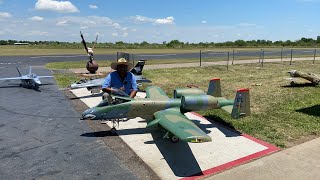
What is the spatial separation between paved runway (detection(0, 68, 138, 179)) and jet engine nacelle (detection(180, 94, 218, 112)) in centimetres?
339

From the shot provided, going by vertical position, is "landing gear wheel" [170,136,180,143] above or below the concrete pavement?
above

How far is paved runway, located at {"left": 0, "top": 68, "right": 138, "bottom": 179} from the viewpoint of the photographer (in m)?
8.69

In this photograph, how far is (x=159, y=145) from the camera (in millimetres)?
10727

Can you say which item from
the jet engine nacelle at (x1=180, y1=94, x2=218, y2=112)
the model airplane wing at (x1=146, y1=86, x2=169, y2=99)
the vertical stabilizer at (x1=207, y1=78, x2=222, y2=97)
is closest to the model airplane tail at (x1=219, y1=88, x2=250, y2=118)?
the jet engine nacelle at (x1=180, y1=94, x2=218, y2=112)

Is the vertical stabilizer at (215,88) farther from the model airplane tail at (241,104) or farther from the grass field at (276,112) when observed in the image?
the model airplane tail at (241,104)

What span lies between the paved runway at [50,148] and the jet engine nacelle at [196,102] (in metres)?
3.39

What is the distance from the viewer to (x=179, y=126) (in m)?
9.45

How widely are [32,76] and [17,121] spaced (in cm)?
940

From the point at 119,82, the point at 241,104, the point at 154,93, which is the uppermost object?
the point at 119,82

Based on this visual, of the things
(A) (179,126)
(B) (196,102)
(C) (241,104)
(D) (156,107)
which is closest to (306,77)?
(C) (241,104)

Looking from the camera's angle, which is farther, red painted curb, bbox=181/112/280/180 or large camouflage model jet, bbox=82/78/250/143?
large camouflage model jet, bbox=82/78/250/143

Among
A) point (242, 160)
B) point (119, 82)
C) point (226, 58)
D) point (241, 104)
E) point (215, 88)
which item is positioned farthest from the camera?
point (226, 58)

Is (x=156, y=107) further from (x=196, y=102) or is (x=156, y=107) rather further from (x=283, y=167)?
(x=283, y=167)

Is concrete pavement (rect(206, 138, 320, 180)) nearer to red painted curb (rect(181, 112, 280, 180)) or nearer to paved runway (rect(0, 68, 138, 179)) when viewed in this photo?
red painted curb (rect(181, 112, 280, 180))
